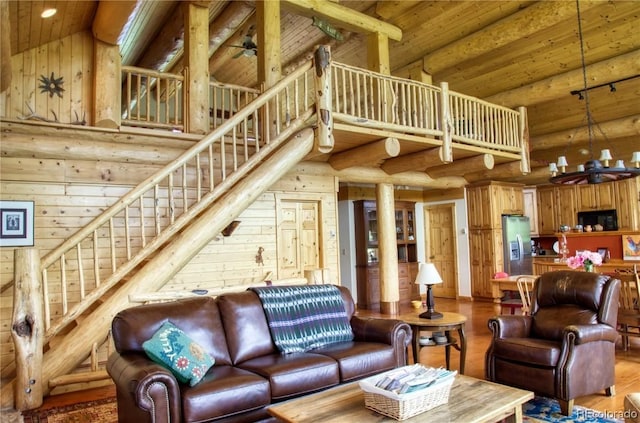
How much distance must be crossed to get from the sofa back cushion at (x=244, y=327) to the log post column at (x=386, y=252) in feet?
14.3

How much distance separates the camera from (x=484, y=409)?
2258mm

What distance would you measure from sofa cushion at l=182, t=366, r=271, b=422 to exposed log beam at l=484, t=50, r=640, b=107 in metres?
6.90

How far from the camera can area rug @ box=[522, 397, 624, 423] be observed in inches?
123

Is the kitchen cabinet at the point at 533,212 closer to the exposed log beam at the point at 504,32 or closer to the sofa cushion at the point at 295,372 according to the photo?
the exposed log beam at the point at 504,32

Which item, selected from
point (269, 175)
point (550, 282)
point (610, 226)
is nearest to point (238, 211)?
point (269, 175)

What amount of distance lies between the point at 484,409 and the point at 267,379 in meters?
1.36

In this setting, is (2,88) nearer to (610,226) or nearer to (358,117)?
(358,117)

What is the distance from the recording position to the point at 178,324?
320 cm

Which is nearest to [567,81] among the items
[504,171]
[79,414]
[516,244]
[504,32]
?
[504,32]

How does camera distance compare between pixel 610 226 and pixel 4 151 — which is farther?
pixel 610 226

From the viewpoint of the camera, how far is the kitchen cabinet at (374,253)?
889 centimetres

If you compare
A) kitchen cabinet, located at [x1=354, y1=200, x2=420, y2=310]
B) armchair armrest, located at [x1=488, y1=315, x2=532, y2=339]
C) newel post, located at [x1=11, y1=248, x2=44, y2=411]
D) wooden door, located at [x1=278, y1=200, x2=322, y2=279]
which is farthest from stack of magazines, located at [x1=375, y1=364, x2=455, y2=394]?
kitchen cabinet, located at [x1=354, y1=200, x2=420, y2=310]

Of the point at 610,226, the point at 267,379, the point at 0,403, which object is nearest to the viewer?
the point at 267,379

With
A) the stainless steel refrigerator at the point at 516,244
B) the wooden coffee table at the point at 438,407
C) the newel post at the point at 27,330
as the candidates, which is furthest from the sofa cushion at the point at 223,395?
the stainless steel refrigerator at the point at 516,244
